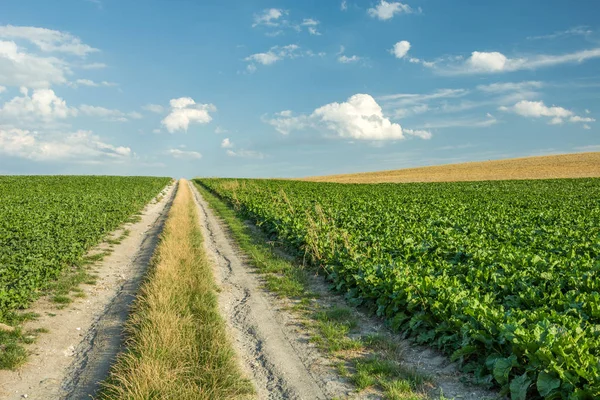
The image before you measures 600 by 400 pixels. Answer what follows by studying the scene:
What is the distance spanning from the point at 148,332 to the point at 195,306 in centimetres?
159

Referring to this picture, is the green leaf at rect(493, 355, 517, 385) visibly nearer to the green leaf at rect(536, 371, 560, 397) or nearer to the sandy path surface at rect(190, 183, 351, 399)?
the green leaf at rect(536, 371, 560, 397)

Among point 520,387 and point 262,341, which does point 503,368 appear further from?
point 262,341

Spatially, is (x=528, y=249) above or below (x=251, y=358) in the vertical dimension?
above

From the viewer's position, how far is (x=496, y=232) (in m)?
14.7

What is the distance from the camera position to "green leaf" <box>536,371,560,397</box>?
5109 millimetres

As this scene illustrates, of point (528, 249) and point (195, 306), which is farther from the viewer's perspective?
point (528, 249)

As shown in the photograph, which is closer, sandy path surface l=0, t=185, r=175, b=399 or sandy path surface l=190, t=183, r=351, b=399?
sandy path surface l=190, t=183, r=351, b=399

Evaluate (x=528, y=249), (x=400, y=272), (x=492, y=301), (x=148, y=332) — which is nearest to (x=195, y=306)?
(x=148, y=332)

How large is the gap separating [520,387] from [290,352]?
11.4 feet

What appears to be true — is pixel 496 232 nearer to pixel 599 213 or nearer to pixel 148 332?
pixel 599 213

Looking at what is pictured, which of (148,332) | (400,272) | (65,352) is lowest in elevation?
(65,352)

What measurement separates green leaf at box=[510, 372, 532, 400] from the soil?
0.44 m

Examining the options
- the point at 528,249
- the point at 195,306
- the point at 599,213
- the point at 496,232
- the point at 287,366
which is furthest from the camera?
the point at 599,213

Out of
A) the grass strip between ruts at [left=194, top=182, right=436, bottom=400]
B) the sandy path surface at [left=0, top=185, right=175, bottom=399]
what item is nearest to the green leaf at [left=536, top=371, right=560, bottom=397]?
the grass strip between ruts at [left=194, top=182, right=436, bottom=400]
